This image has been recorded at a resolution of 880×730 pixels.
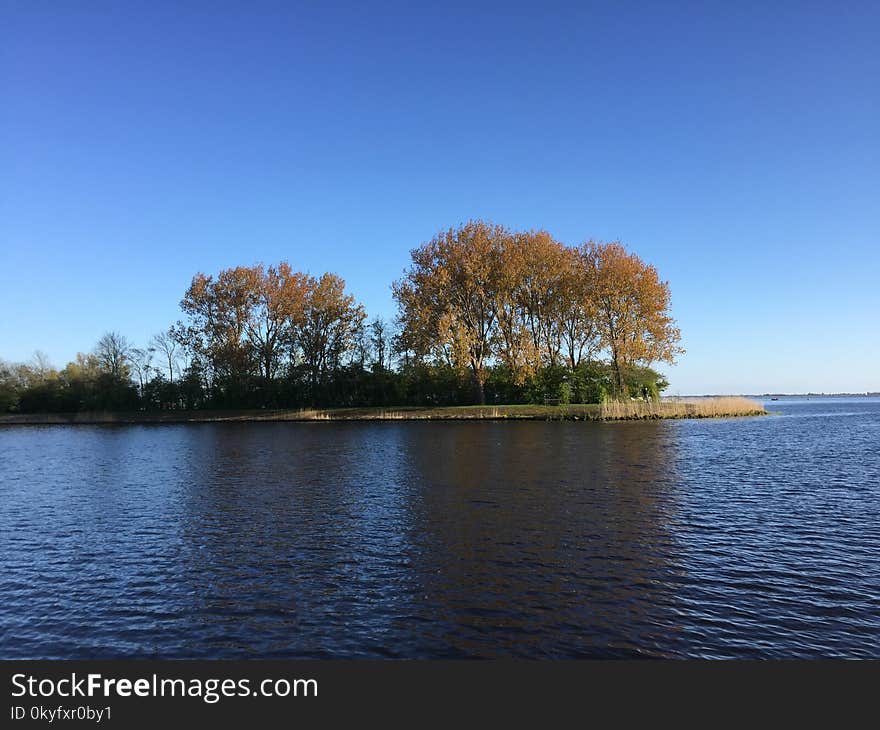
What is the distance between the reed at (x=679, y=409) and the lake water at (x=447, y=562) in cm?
3308

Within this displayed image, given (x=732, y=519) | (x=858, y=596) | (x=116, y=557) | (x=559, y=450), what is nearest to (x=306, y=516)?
(x=116, y=557)

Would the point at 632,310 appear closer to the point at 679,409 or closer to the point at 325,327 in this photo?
the point at 679,409

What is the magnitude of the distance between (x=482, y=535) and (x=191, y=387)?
81.4 metres

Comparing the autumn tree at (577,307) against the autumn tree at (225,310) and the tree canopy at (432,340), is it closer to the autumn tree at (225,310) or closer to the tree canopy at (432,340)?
the tree canopy at (432,340)

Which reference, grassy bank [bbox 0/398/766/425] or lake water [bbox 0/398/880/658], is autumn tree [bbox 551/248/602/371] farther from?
lake water [bbox 0/398/880/658]

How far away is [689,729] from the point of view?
6840 millimetres

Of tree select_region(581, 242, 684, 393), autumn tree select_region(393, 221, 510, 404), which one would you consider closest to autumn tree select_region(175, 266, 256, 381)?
autumn tree select_region(393, 221, 510, 404)

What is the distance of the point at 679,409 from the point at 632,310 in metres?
12.4

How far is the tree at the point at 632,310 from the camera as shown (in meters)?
63.3

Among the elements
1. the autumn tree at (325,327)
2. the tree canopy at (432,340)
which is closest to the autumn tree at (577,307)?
the tree canopy at (432,340)

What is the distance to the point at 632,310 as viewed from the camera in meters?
64.5

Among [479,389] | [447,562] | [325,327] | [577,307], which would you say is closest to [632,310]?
[577,307]

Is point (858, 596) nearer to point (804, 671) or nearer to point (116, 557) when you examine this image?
point (804, 671)

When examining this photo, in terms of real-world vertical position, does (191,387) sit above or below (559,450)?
above
